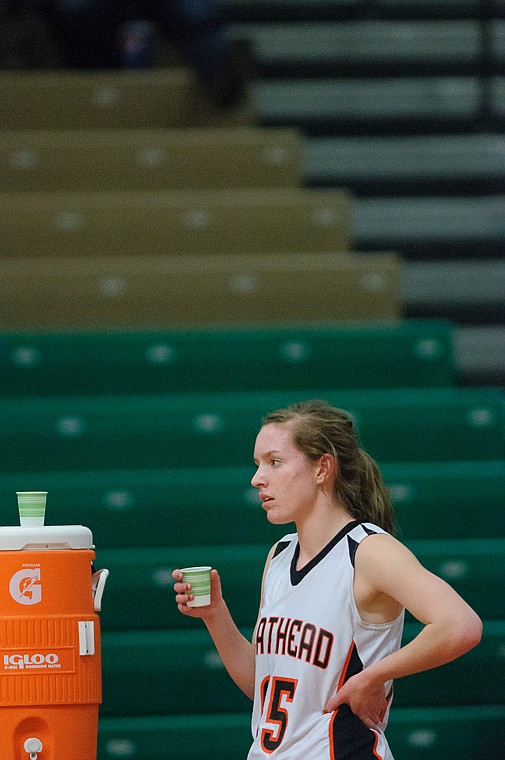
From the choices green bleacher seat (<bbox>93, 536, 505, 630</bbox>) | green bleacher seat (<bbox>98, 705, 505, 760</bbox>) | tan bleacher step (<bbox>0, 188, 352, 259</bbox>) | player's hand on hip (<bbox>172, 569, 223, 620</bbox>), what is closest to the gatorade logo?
player's hand on hip (<bbox>172, 569, 223, 620</bbox>)

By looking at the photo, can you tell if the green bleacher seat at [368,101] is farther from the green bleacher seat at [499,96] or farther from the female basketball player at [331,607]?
the female basketball player at [331,607]

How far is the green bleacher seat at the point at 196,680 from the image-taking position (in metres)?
3.23

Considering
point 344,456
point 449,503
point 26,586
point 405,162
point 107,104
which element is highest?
point 107,104

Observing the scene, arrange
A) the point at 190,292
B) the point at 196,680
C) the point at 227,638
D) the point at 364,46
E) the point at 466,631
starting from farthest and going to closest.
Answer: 1. the point at 364,46
2. the point at 190,292
3. the point at 196,680
4. the point at 227,638
5. the point at 466,631

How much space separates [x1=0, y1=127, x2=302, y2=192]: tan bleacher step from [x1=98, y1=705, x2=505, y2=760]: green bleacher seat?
7.98 feet

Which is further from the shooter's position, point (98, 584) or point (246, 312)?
point (246, 312)

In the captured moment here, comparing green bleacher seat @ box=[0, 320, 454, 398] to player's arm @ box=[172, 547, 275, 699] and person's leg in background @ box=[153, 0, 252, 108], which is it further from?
player's arm @ box=[172, 547, 275, 699]

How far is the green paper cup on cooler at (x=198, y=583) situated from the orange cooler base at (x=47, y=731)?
278 millimetres

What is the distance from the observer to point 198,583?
2289 mm

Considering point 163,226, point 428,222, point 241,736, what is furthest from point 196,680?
point 428,222

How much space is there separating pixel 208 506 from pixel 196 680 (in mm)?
531

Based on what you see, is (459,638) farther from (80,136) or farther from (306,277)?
(80,136)

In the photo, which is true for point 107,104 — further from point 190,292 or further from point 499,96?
point 499,96

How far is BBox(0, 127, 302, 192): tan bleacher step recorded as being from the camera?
16.5 ft
